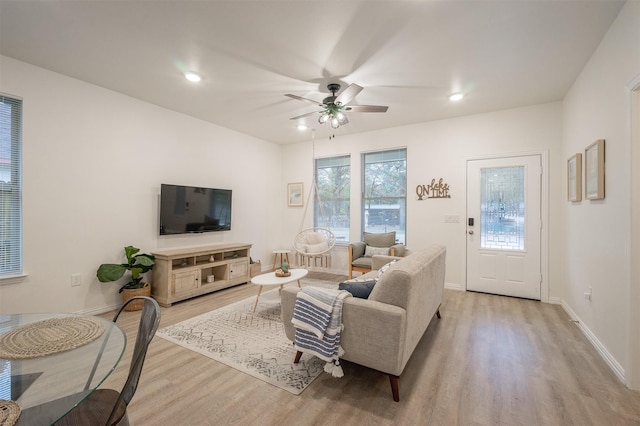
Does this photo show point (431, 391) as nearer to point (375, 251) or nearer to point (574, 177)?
point (375, 251)

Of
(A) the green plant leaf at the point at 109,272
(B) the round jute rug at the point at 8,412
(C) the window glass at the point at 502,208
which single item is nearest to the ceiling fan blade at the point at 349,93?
(C) the window glass at the point at 502,208

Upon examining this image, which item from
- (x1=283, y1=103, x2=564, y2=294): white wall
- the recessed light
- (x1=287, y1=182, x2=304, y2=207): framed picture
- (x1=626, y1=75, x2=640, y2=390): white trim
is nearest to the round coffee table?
(x1=283, y1=103, x2=564, y2=294): white wall

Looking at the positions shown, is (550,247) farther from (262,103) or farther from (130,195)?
(130,195)

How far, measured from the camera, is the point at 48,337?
4.14 feet

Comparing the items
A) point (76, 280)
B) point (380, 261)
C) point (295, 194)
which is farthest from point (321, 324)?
point (295, 194)

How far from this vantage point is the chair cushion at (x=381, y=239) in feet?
14.9

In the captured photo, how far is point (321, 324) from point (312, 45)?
7.53 ft

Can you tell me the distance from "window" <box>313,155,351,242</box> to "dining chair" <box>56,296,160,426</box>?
425 centimetres

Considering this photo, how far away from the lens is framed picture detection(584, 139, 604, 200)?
91.9 inches

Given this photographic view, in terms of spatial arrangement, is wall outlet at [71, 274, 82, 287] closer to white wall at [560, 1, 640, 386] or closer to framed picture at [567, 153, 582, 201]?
white wall at [560, 1, 640, 386]

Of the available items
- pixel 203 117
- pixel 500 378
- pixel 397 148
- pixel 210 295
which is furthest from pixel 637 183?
pixel 203 117

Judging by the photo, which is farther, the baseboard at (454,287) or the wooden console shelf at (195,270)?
the baseboard at (454,287)

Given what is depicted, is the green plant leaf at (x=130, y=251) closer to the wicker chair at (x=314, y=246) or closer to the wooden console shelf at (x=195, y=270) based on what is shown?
the wooden console shelf at (x=195, y=270)

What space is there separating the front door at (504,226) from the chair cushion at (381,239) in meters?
1.12
